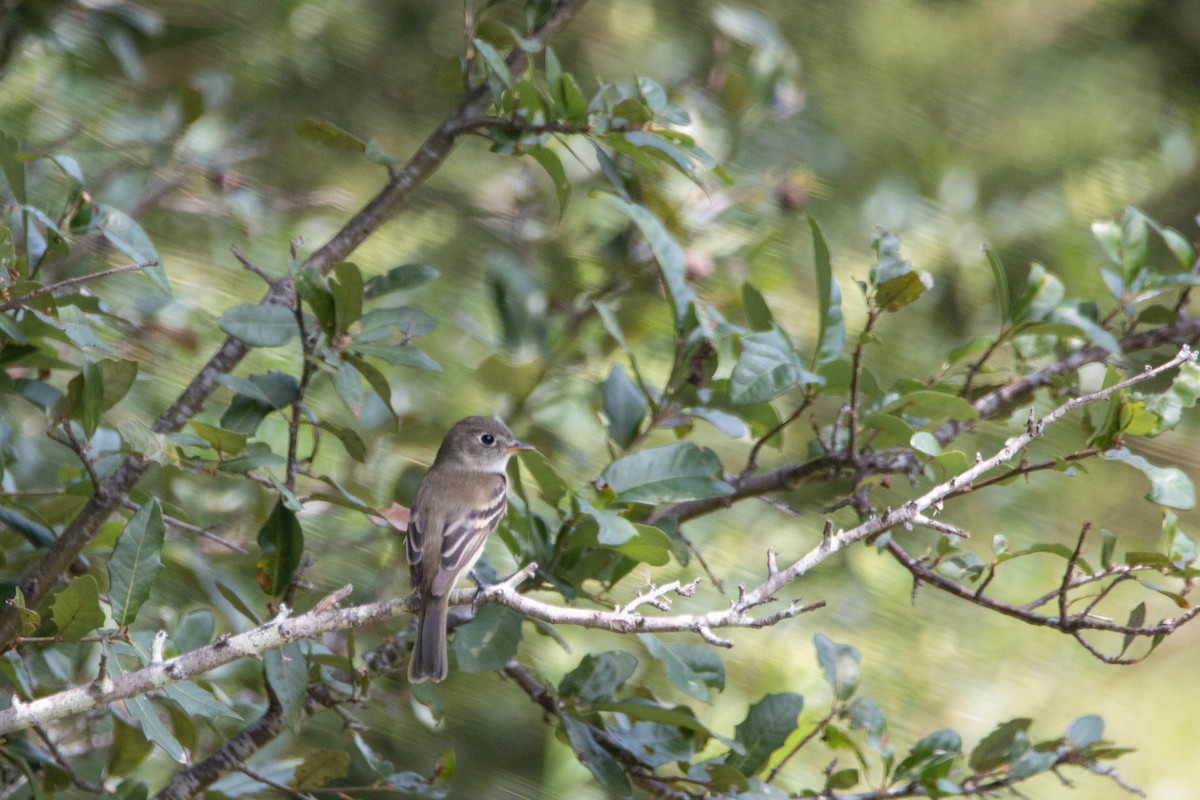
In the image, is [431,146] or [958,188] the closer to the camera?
[431,146]

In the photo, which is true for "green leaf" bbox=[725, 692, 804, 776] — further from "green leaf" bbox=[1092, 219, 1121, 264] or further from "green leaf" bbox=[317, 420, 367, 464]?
"green leaf" bbox=[1092, 219, 1121, 264]

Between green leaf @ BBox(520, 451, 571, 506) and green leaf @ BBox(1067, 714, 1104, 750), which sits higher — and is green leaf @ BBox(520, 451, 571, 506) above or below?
above

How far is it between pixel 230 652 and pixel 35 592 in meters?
0.56

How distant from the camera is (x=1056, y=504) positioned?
12.8ft

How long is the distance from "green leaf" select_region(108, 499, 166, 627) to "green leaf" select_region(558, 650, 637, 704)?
0.81 metres

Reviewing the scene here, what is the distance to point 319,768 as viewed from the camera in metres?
2.33

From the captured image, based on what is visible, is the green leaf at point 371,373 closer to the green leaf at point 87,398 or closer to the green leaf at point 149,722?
the green leaf at point 87,398

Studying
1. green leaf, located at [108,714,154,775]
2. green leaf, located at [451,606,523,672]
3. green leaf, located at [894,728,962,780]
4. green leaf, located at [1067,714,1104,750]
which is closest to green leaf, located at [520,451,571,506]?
green leaf, located at [451,606,523,672]

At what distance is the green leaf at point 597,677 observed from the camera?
2.41 m

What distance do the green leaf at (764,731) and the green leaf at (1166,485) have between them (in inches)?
28.9

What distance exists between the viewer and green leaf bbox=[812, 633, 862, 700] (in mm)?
2520

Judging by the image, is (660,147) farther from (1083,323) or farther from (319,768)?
(319,768)

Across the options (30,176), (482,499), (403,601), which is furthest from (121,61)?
(403,601)

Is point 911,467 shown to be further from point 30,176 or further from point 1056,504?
point 30,176
